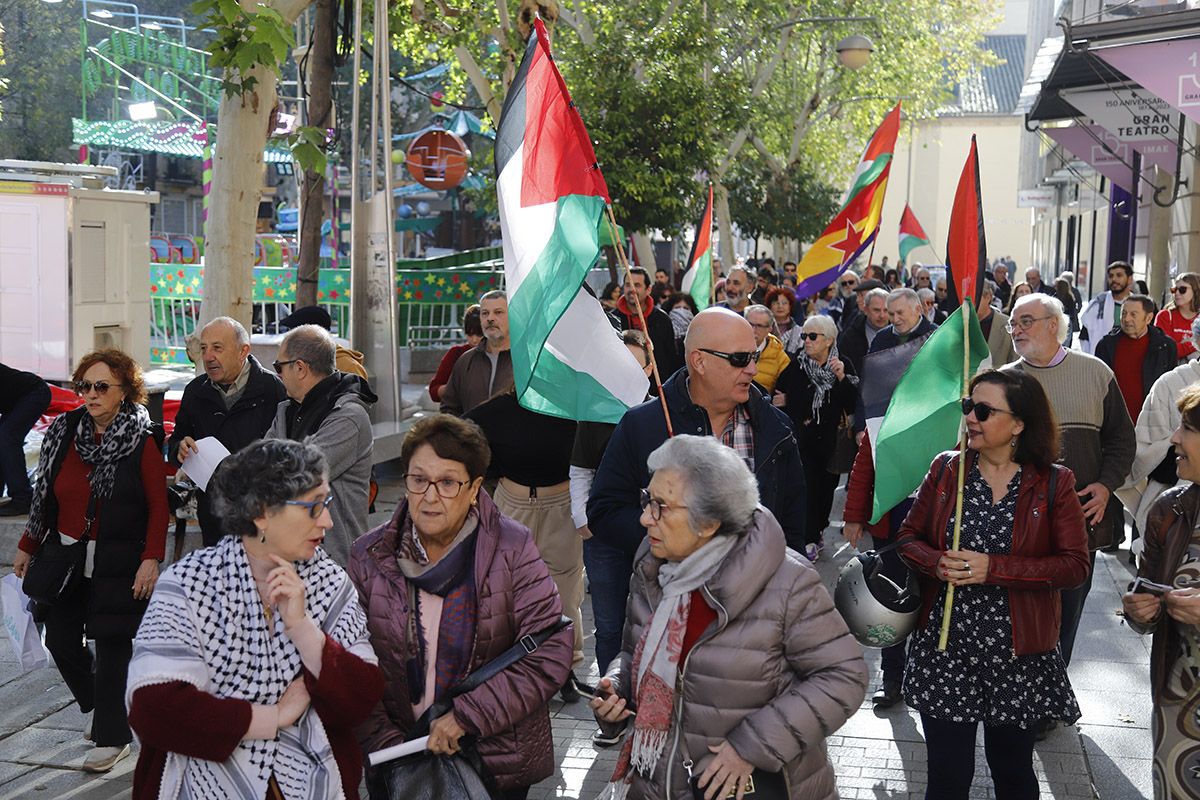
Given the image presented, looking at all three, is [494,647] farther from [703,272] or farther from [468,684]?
[703,272]

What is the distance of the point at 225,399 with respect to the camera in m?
6.66

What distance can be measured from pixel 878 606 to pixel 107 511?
3.07 meters

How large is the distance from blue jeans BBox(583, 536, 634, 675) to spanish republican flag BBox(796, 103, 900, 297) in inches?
323

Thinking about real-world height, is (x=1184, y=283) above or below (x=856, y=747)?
above

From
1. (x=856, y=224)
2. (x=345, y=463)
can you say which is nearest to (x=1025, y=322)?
(x=345, y=463)

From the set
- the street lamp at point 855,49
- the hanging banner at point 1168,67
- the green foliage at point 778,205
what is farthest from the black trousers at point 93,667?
the green foliage at point 778,205

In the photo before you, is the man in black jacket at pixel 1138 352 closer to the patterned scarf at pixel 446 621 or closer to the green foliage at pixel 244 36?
the green foliage at pixel 244 36

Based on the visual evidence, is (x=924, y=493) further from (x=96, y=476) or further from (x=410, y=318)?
(x=410, y=318)

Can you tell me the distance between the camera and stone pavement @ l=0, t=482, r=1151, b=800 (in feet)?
19.2

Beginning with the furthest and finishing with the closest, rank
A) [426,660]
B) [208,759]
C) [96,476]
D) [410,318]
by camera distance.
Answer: [410,318] < [96,476] < [426,660] < [208,759]

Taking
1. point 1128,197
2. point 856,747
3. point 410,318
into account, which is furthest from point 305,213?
point 1128,197

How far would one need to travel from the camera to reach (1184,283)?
11.8 metres

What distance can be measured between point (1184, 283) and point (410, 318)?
8957mm

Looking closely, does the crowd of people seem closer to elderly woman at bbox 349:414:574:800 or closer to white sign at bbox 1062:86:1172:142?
elderly woman at bbox 349:414:574:800
